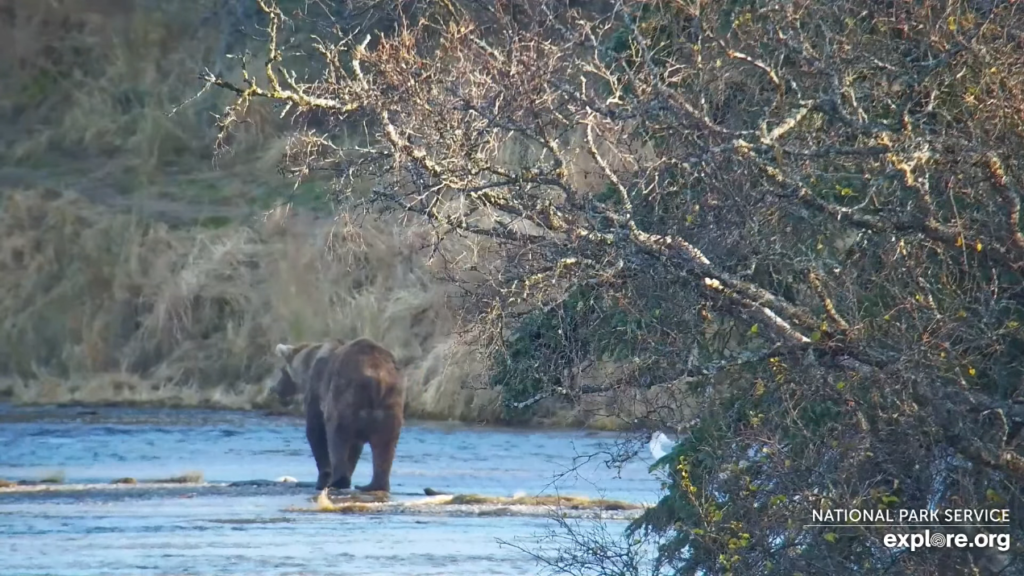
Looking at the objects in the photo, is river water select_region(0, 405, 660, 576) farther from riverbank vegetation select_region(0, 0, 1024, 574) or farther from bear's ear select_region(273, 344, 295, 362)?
bear's ear select_region(273, 344, 295, 362)

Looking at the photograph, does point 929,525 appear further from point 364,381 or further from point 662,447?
point 364,381

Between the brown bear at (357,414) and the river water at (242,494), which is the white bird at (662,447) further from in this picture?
the brown bear at (357,414)

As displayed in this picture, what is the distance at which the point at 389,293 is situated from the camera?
27.0 m

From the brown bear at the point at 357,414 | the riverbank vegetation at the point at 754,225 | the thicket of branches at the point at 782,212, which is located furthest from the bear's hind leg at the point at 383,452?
the thicket of branches at the point at 782,212

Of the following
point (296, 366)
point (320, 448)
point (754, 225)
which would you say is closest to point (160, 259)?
point (296, 366)

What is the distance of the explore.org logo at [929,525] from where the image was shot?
22.8 ft

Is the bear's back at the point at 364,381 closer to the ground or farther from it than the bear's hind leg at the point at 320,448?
farther from it

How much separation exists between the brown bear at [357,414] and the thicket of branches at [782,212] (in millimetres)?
9158

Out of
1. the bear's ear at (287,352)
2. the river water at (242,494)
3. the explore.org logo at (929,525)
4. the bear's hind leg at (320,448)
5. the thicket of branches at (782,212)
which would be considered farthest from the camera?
the bear's ear at (287,352)

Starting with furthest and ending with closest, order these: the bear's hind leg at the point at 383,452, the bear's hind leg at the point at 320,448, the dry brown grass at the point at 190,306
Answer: the dry brown grass at the point at 190,306 < the bear's hind leg at the point at 320,448 < the bear's hind leg at the point at 383,452

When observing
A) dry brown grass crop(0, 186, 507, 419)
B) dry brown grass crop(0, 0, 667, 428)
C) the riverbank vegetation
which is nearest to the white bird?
the riverbank vegetation

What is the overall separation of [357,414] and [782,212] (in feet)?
33.0

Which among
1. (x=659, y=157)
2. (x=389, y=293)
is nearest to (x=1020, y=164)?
(x=659, y=157)

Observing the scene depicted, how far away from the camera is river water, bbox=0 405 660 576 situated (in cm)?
1275
